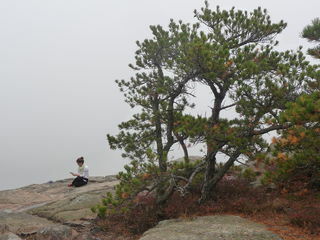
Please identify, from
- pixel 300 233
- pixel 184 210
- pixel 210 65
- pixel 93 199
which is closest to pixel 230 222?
pixel 300 233

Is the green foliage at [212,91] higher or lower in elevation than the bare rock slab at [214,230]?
higher

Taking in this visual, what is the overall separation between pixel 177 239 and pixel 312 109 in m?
4.12

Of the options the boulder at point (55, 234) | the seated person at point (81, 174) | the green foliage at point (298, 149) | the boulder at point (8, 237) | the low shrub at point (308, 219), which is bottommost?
the low shrub at point (308, 219)

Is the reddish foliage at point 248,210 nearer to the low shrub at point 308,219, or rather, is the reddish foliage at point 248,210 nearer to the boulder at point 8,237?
the low shrub at point 308,219

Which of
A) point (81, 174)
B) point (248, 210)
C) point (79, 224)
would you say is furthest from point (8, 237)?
point (81, 174)

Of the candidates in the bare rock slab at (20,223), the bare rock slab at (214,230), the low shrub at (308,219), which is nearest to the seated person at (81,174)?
the bare rock slab at (20,223)

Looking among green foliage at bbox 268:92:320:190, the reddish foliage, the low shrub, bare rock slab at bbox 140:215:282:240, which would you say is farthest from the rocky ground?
green foliage at bbox 268:92:320:190

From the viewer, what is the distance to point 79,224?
12.4m

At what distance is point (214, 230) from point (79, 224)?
21.0 ft

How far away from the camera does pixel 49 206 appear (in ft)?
51.4

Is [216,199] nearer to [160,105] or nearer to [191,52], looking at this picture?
[160,105]

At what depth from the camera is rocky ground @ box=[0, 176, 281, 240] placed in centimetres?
777

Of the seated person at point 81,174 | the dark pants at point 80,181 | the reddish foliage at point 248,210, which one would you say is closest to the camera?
the reddish foliage at point 248,210

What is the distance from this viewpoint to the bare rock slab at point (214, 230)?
24.5 ft
